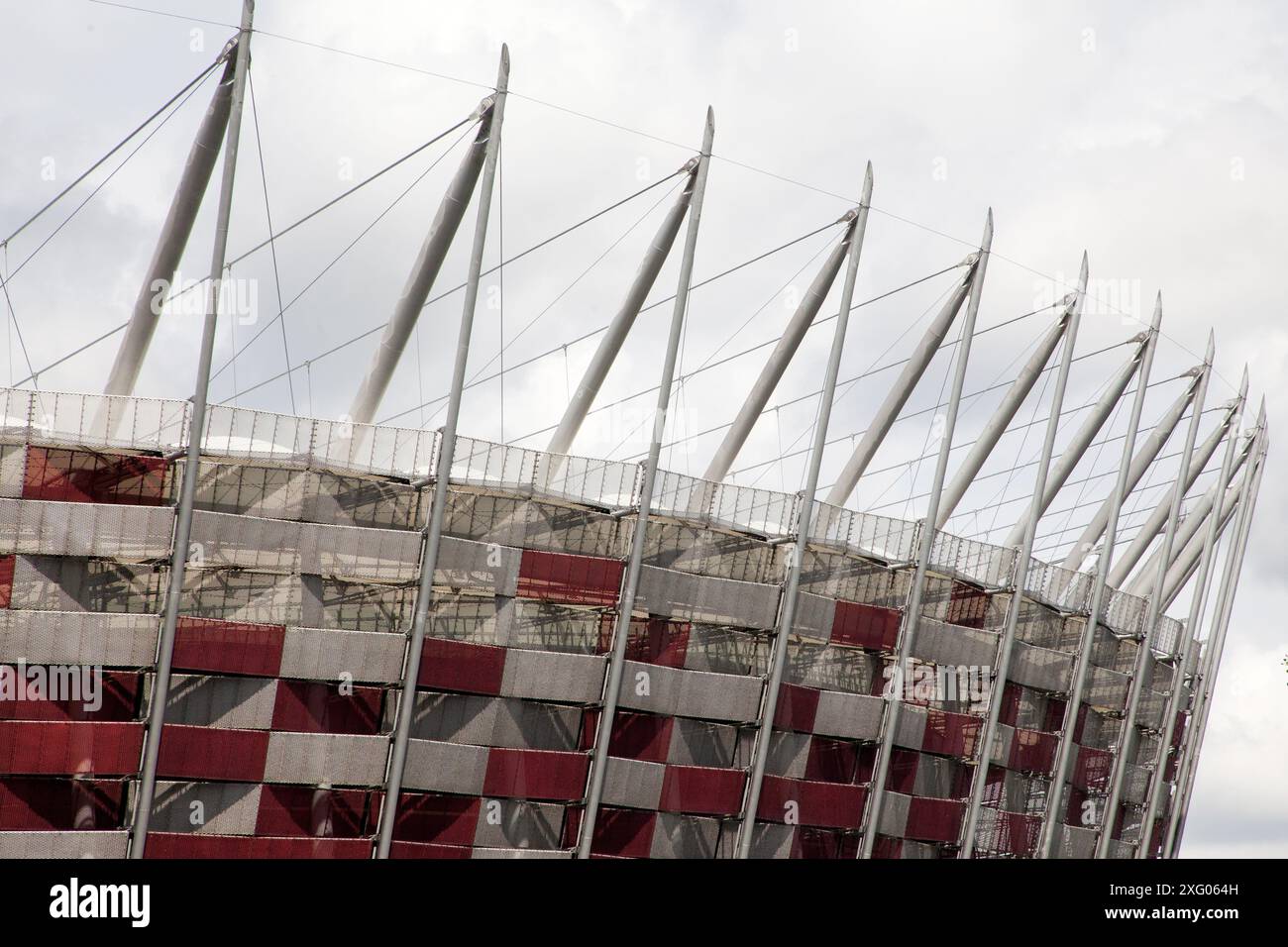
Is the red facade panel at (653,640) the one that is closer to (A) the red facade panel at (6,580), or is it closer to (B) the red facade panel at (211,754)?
(B) the red facade panel at (211,754)

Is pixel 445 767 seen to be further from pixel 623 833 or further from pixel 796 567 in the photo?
pixel 796 567

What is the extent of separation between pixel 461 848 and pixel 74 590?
33.4 feet

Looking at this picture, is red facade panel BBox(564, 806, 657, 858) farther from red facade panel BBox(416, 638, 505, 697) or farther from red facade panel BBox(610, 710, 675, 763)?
red facade panel BBox(416, 638, 505, 697)

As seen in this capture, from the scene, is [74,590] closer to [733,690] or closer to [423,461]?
[423,461]

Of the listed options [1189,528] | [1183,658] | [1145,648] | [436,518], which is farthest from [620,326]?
[1189,528]

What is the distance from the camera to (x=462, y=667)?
3244cm

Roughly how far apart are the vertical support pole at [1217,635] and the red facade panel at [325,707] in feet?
131

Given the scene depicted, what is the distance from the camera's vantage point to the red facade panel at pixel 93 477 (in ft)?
96.8

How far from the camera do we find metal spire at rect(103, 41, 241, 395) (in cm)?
3044

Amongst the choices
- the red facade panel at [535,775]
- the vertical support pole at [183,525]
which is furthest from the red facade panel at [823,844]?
the vertical support pole at [183,525]

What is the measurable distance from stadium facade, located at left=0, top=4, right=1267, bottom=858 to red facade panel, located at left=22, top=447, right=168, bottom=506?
5 centimetres

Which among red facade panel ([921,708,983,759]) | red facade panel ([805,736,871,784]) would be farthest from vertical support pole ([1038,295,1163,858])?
red facade panel ([805,736,871,784])

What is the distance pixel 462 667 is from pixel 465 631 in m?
0.87
